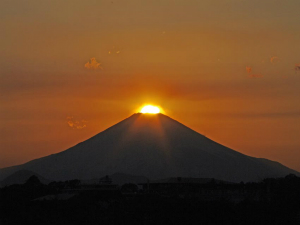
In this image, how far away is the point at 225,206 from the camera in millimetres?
67188

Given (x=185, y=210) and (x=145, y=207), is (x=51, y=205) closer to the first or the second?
(x=145, y=207)

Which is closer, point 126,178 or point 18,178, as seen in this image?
point 126,178

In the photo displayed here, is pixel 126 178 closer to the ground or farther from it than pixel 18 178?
closer to the ground

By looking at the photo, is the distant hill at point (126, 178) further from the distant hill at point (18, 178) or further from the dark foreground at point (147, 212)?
the dark foreground at point (147, 212)

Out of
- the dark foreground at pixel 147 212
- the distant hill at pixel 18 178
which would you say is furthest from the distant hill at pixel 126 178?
the dark foreground at pixel 147 212

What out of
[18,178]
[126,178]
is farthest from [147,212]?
[18,178]

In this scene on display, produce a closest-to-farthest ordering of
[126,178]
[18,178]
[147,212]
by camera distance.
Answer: [147,212]
[126,178]
[18,178]

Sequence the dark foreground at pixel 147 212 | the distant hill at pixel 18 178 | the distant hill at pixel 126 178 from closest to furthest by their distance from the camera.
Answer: the dark foreground at pixel 147 212, the distant hill at pixel 126 178, the distant hill at pixel 18 178

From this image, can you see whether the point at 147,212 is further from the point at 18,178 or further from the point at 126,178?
the point at 18,178

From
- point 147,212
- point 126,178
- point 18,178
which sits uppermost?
point 18,178

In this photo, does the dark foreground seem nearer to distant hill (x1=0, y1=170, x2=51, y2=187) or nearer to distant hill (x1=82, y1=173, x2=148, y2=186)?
distant hill (x1=82, y1=173, x2=148, y2=186)

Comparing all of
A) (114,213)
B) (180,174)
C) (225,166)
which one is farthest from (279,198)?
(225,166)

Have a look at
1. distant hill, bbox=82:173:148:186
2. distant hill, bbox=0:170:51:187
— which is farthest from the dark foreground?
distant hill, bbox=0:170:51:187

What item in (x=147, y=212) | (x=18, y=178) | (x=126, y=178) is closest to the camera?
(x=147, y=212)
